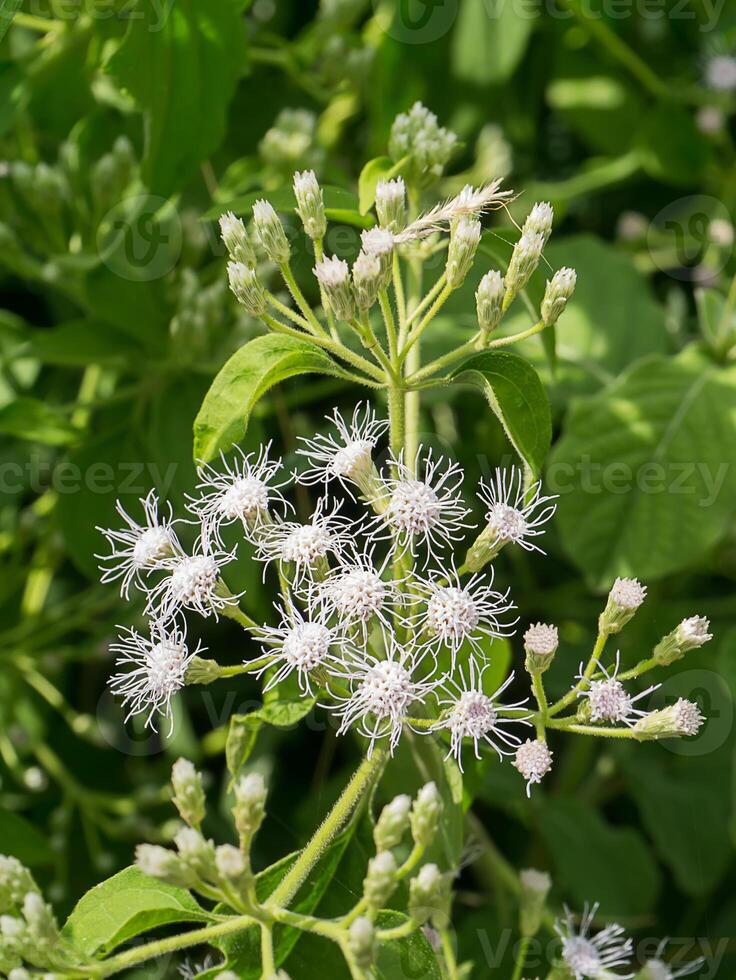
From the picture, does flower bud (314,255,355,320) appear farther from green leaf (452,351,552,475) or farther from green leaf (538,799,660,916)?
green leaf (538,799,660,916)

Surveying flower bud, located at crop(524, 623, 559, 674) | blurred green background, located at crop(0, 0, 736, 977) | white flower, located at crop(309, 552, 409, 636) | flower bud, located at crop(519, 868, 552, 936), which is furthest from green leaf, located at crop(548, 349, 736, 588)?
white flower, located at crop(309, 552, 409, 636)

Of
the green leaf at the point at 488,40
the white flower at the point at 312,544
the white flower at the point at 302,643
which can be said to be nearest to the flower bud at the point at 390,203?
the white flower at the point at 312,544

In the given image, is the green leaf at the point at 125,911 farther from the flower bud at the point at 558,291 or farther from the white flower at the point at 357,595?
the flower bud at the point at 558,291

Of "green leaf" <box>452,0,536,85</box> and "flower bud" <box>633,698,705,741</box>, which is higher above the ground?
"green leaf" <box>452,0,536,85</box>

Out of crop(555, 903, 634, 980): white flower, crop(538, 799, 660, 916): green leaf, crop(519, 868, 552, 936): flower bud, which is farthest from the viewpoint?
crop(538, 799, 660, 916): green leaf

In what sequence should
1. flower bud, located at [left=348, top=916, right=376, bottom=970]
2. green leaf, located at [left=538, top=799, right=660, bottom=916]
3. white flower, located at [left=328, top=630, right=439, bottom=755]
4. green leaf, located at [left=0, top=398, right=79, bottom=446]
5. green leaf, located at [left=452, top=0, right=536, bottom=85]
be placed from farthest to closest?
1. green leaf, located at [left=452, top=0, right=536, bottom=85]
2. green leaf, located at [left=538, top=799, right=660, bottom=916]
3. green leaf, located at [left=0, top=398, right=79, bottom=446]
4. white flower, located at [left=328, top=630, right=439, bottom=755]
5. flower bud, located at [left=348, top=916, right=376, bottom=970]

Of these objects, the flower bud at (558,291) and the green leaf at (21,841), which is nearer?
the flower bud at (558,291)
